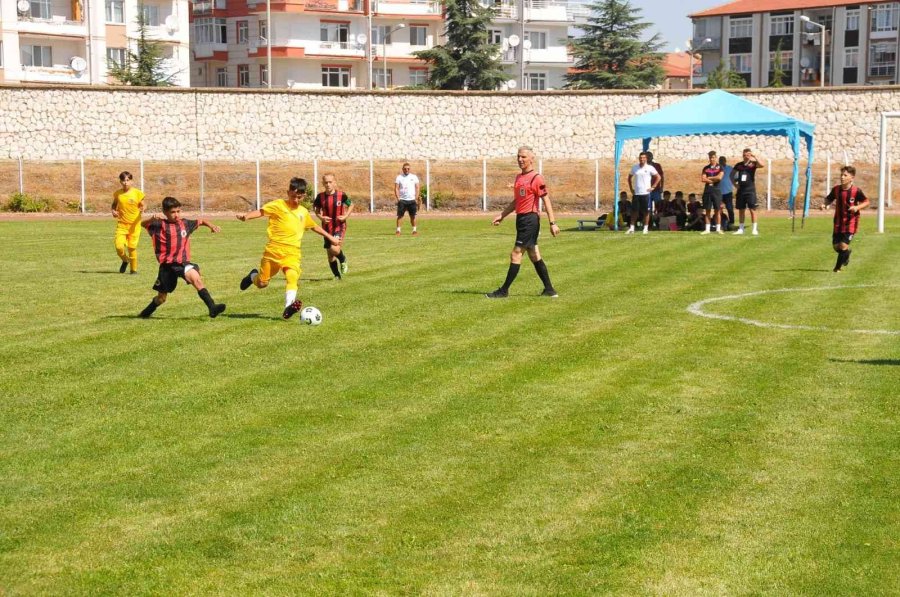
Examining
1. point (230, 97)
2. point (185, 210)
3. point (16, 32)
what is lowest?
point (185, 210)

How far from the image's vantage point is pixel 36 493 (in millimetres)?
7883

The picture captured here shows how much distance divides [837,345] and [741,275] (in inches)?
297

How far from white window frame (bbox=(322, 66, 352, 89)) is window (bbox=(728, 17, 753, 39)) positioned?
131 ft

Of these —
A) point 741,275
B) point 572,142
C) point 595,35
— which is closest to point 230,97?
point 572,142

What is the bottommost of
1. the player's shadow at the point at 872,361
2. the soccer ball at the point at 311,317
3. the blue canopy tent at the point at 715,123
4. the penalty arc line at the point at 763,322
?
the player's shadow at the point at 872,361

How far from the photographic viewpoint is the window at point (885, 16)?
10919 cm

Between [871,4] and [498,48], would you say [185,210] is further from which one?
[871,4]

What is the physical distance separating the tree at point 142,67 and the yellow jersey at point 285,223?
63263 mm

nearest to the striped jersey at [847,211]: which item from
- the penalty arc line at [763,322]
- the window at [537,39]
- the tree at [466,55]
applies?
the penalty arc line at [763,322]

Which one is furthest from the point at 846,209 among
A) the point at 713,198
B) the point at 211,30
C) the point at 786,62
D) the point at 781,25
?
the point at 781,25

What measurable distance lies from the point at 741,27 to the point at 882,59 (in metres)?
14.1

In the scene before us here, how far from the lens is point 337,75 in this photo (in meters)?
97.9

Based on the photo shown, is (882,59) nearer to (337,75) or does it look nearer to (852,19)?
(852,19)

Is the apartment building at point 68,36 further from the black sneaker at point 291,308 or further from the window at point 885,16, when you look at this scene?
the black sneaker at point 291,308
